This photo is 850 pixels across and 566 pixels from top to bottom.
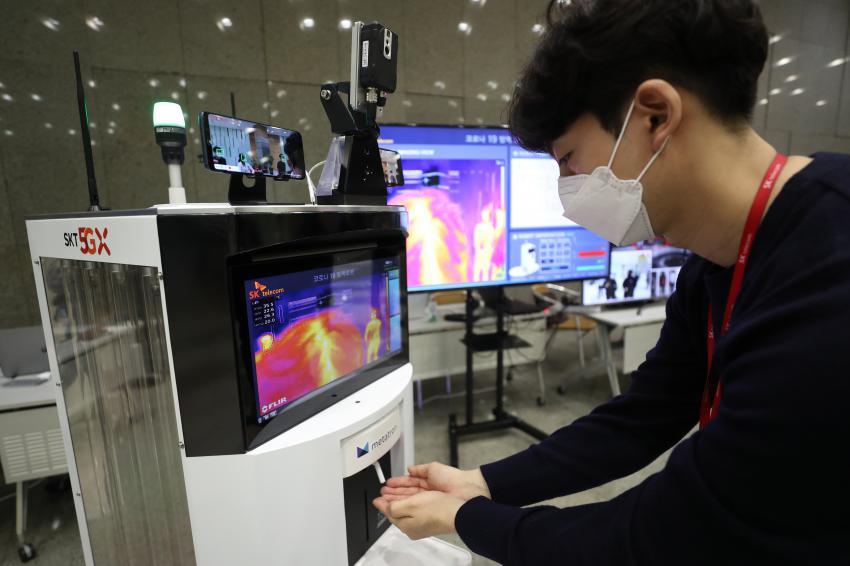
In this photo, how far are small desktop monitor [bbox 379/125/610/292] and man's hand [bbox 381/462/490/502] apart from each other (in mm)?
1233

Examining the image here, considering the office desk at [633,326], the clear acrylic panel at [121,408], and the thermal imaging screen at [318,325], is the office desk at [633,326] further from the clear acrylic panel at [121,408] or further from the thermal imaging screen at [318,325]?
the clear acrylic panel at [121,408]

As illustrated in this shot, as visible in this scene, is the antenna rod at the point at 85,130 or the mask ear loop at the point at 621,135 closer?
the mask ear loop at the point at 621,135

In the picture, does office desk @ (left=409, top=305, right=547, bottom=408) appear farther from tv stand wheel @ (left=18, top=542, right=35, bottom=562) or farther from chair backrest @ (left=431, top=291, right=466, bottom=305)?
tv stand wheel @ (left=18, top=542, right=35, bottom=562)

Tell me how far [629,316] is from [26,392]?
3231mm

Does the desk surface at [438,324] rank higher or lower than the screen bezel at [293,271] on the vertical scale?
lower

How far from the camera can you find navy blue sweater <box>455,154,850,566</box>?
422 millimetres

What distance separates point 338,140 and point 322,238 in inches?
13.7

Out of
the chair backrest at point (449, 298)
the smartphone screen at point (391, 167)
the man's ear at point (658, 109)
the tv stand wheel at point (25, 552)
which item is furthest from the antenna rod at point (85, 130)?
the chair backrest at point (449, 298)

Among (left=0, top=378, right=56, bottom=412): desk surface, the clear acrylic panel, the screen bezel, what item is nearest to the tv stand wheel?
(left=0, top=378, right=56, bottom=412): desk surface

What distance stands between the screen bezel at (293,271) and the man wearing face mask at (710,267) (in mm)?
309

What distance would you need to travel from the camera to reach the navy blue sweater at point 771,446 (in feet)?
1.39

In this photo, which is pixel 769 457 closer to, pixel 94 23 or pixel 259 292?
pixel 259 292

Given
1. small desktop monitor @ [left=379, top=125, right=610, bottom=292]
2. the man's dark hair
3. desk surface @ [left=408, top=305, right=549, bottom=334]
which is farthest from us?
desk surface @ [left=408, top=305, right=549, bottom=334]

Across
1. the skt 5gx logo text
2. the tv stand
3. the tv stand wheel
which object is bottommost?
the tv stand wheel
